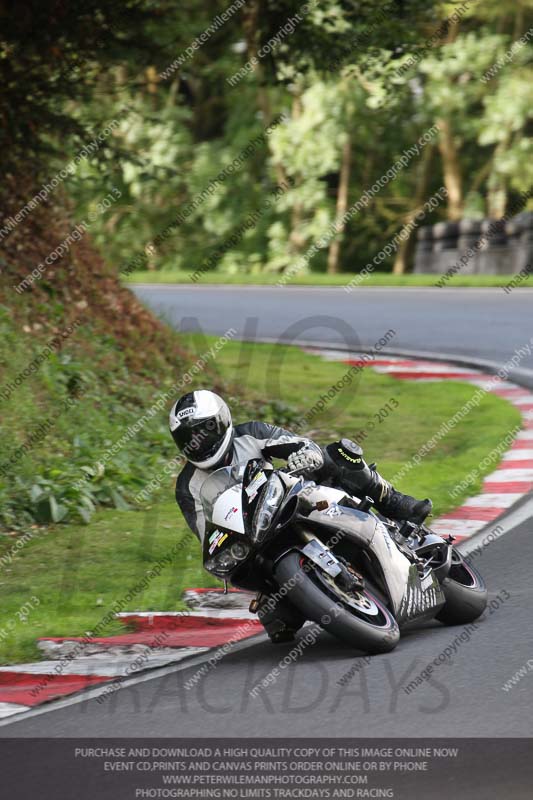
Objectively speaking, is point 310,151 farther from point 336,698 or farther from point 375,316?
point 336,698

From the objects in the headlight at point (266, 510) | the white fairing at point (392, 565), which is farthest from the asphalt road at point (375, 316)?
the headlight at point (266, 510)

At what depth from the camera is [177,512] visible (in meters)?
9.76

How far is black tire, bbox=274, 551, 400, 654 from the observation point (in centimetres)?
582

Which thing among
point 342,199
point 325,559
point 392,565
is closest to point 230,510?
point 325,559

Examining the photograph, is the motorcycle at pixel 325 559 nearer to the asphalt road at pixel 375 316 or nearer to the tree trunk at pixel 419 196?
the asphalt road at pixel 375 316

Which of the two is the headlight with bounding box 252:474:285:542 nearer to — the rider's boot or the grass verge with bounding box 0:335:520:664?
the rider's boot

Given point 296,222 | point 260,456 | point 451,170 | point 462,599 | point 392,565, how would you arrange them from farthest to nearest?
1. point 296,222
2. point 451,170
3. point 462,599
4. point 260,456
5. point 392,565

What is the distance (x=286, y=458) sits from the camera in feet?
20.6

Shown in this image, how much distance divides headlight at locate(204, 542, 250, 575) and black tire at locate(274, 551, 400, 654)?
22 centimetres

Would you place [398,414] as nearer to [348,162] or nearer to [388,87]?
[388,87]

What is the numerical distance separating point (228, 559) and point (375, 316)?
13099 mm

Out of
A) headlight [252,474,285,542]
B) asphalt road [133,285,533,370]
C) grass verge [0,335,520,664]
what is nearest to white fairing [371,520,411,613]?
headlight [252,474,285,542]

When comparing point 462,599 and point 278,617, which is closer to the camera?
point 278,617

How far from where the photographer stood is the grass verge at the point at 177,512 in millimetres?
7523
